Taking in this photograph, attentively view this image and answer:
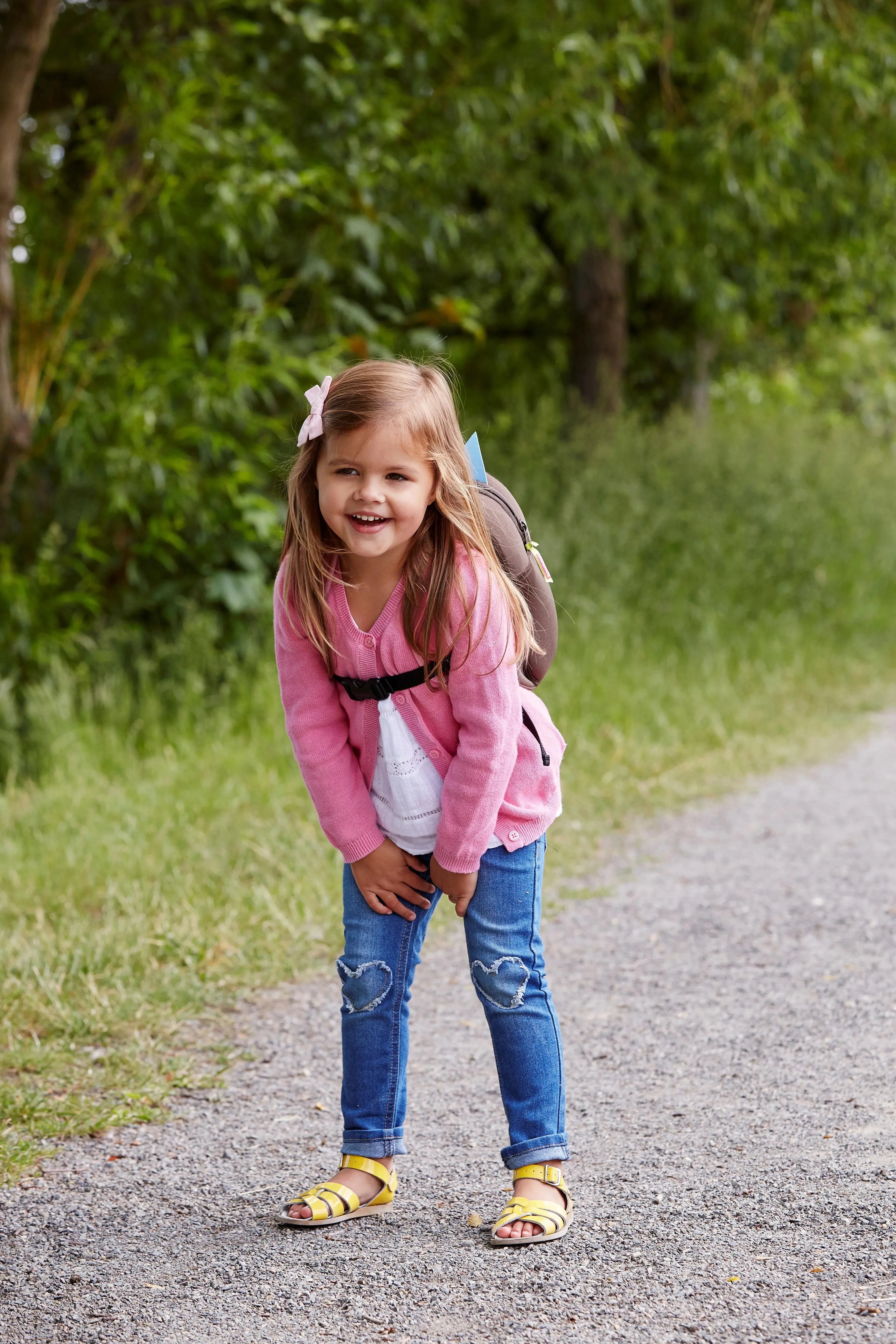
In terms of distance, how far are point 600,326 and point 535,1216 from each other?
353 inches

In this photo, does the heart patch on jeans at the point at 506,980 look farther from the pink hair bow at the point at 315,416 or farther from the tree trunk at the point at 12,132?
the tree trunk at the point at 12,132

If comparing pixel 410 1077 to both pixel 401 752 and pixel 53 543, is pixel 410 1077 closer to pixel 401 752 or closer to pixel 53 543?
pixel 401 752

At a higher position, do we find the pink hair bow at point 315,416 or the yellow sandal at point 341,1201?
the pink hair bow at point 315,416

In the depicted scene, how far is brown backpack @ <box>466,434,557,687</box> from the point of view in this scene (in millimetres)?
2521

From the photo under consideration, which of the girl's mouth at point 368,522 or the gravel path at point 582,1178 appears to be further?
the girl's mouth at point 368,522

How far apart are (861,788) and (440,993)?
270 cm

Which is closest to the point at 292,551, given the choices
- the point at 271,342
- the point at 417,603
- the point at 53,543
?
the point at 417,603

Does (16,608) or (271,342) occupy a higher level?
(271,342)

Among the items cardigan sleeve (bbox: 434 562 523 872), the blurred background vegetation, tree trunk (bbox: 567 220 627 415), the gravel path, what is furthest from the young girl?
tree trunk (bbox: 567 220 627 415)

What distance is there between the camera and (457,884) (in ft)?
7.99

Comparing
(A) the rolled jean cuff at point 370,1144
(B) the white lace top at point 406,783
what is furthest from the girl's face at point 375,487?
(A) the rolled jean cuff at point 370,1144

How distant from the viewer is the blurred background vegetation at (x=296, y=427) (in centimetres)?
476

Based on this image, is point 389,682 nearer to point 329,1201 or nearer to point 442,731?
point 442,731

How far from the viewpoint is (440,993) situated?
3.82m
